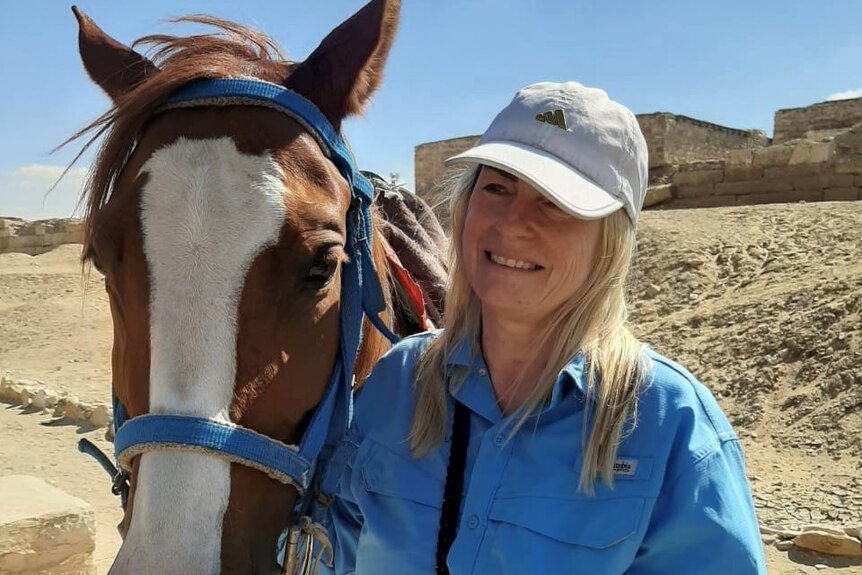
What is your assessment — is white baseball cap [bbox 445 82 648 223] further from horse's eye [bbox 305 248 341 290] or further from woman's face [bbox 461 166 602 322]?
horse's eye [bbox 305 248 341 290]

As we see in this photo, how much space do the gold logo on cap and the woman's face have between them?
0.45 ft

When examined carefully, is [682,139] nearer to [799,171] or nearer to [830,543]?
[799,171]

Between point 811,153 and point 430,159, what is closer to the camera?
point 811,153

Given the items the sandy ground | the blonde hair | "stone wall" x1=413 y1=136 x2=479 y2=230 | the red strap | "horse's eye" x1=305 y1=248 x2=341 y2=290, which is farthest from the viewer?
"stone wall" x1=413 y1=136 x2=479 y2=230

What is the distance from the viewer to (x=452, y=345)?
5.25 feet

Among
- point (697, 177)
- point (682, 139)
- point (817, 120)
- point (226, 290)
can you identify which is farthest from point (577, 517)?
point (817, 120)

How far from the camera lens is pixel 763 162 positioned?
38.4 ft

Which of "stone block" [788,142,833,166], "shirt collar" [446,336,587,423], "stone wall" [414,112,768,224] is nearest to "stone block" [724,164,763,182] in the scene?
"stone block" [788,142,833,166]

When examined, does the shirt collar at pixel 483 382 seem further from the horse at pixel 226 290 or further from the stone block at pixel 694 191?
the stone block at pixel 694 191

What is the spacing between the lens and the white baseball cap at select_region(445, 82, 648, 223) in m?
1.37

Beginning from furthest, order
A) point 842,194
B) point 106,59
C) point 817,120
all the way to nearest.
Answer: point 817,120 < point 842,194 < point 106,59

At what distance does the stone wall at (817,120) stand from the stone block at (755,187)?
4052mm

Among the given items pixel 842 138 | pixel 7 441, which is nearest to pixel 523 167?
pixel 7 441

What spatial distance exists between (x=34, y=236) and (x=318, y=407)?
2159 centimetres
